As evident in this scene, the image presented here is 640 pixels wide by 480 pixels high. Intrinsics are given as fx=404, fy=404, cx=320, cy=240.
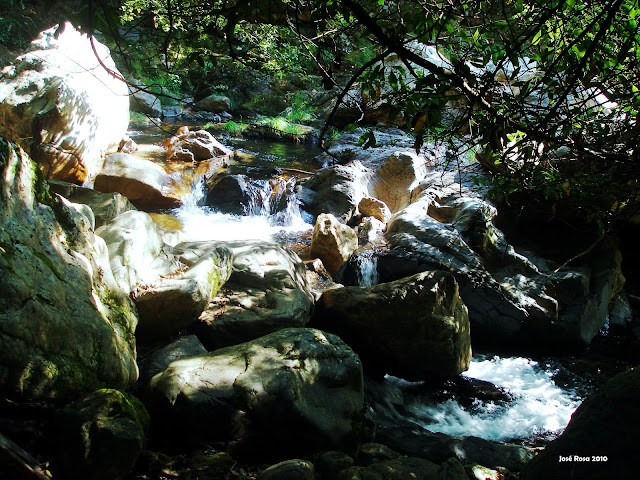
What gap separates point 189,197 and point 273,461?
7.31 meters

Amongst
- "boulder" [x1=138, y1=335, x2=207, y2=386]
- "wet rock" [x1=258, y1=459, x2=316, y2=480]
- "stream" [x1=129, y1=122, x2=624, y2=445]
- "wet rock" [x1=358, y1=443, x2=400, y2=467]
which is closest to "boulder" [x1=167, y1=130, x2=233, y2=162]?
"stream" [x1=129, y1=122, x2=624, y2=445]

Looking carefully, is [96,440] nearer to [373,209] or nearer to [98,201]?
[98,201]

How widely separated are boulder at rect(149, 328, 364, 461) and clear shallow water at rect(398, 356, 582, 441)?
6.79 ft

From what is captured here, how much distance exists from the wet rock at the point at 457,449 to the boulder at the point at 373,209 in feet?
19.2

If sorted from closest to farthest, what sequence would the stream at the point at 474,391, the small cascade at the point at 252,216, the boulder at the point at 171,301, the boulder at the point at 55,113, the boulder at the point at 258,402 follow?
the boulder at the point at 258,402
the boulder at the point at 171,301
the stream at the point at 474,391
the boulder at the point at 55,113
the small cascade at the point at 252,216

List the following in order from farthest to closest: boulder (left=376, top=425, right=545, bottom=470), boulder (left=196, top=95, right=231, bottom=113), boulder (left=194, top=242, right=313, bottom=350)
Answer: boulder (left=196, top=95, right=231, bottom=113)
boulder (left=194, top=242, right=313, bottom=350)
boulder (left=376, top=425, right=545, bottom=470)

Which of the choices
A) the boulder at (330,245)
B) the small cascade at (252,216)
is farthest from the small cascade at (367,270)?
the small cascade at (252,216)

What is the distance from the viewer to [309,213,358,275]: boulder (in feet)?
24.3

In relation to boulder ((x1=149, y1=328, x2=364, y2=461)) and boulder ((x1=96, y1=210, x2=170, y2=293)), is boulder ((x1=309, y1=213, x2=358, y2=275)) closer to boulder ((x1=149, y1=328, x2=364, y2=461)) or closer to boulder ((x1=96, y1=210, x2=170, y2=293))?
boulder ((x1=96, y1=210, x2=170, y2=293))

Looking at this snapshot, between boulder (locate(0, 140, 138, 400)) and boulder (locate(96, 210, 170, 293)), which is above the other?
boulder (locate(96, 210, 170, 293))

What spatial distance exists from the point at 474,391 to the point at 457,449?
2189 mm

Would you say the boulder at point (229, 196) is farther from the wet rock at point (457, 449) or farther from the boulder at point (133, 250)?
the wet rock at point (457, 449)

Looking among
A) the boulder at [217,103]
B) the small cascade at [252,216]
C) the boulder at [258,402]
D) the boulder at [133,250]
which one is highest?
the boulder at [217,103]

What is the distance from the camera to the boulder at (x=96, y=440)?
2168mm
